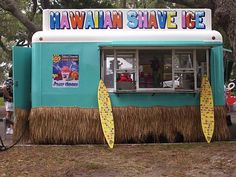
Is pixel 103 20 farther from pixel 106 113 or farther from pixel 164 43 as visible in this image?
pixel 106 113

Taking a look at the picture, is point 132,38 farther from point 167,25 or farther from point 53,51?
point 53,51

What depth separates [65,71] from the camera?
1119 cm

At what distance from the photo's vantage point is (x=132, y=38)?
11.2 metres

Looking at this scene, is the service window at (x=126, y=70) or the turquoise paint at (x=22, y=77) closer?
the service window at (x=126, y=70)

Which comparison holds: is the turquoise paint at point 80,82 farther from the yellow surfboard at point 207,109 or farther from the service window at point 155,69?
the yellow surfboard at point 207,109

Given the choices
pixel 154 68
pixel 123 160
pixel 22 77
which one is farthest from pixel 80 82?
pixel 123 160

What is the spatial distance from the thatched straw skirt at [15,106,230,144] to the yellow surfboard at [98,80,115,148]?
7.2 inches

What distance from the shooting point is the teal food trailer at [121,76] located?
11055 mm

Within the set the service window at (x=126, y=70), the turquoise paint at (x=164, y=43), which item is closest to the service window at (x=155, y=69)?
the service window at (x=126, y=70)

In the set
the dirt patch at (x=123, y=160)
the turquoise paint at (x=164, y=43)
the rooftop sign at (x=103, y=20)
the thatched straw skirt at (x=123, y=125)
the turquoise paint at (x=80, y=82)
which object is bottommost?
the dirt patch at (x=123, y=160)

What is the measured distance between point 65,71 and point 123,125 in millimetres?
1889

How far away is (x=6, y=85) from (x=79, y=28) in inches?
114

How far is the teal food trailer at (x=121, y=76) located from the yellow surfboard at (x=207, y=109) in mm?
195

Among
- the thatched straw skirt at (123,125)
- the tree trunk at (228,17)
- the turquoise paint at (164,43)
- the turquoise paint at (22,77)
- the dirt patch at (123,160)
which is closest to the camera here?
the dirt patch at (123,160)
